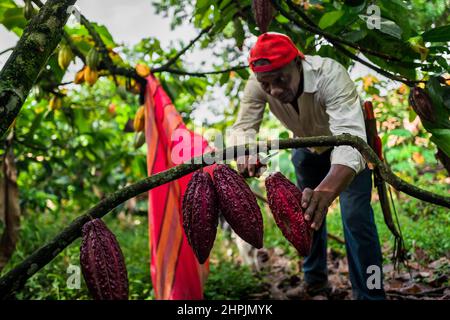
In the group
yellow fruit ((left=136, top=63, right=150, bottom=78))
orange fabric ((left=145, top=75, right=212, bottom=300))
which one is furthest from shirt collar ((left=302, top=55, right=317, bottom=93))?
yellow fruit ((left=136, top=63, right=150, bottom=78))

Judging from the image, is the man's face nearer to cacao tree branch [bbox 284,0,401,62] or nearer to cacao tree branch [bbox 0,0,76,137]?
cacao tree branch [bbox 284,0,401,62]

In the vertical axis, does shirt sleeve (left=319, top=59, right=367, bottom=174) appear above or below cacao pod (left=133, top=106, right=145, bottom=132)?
below

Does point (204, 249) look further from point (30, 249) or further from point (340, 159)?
point (30, 249)

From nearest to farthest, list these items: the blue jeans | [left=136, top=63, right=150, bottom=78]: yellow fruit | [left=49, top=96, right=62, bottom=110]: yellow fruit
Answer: the blue jeans
[left=136, top=63, right=150, bottom=78]: yellow fruit
[left=49, top=96, right=62, bottom=110]: yellow fruit

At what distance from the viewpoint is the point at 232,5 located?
5.29ft

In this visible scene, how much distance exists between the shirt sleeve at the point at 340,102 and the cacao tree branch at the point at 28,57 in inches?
42.3

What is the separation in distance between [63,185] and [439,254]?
10.7ft

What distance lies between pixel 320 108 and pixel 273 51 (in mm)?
467

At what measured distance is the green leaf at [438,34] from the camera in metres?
1.25

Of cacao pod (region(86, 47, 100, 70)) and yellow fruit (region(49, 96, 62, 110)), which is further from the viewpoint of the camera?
yellow fruit (region(49, 96, 62, 110))

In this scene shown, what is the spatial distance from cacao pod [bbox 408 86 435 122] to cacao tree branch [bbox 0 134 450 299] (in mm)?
641

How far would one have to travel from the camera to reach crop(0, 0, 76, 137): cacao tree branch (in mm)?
631

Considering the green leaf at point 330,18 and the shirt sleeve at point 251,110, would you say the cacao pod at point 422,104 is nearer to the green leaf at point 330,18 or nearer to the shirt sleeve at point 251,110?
the green leaf at point 330,18

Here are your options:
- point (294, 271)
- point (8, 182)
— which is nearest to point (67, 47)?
point (8, 182)
